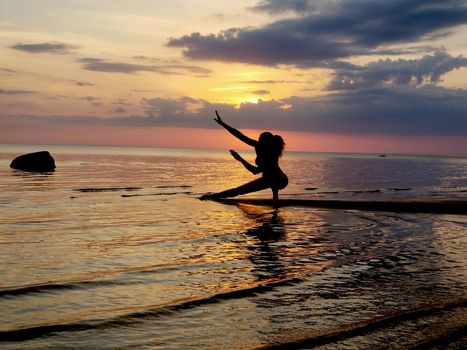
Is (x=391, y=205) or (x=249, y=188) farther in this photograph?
(x=249, y=188)

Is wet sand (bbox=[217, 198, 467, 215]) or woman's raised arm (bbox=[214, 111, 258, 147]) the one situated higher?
woman's raised arm (bbox=[214, 111, 258, 147])

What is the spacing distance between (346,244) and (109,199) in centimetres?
1413

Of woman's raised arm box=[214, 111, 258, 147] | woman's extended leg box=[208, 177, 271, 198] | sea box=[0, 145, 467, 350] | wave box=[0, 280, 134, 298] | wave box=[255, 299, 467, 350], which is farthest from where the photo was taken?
woman's extended leg box=[208, 177, 271, 198]

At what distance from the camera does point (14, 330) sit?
5.79m

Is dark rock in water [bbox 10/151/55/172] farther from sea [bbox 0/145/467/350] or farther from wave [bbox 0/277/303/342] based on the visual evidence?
wave [bbox 0/277/303/342]

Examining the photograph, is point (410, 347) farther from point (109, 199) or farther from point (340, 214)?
point (109, 199)

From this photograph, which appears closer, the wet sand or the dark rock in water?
the wet sand

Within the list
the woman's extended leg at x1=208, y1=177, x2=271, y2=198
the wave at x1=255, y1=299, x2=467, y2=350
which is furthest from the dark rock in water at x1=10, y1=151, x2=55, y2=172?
the wave at x1=255, y1=299, x2=467, y2=350

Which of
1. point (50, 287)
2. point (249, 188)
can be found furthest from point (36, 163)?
point (50, 287)

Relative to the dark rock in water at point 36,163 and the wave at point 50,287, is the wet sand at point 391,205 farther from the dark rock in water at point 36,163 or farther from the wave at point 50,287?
the dark rock in water at point 36,163

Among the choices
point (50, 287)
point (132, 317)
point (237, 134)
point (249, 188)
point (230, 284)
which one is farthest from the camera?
point (249, 188)

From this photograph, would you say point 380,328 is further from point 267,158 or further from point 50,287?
point 267,158

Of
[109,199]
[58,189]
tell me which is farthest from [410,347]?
[58,189]

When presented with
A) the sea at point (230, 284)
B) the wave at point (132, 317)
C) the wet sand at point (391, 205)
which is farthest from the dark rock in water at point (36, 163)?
the wave at point (132, 317)
